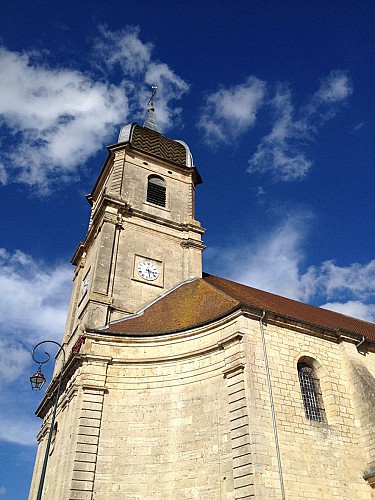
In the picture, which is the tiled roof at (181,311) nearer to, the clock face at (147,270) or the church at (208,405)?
the church at (208,405)

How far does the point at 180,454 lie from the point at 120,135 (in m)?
17.7

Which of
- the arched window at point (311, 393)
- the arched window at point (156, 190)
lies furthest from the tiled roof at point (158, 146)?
the arched window at point (311, 393)

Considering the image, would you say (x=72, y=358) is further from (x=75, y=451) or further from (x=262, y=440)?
(x=262, y=440)

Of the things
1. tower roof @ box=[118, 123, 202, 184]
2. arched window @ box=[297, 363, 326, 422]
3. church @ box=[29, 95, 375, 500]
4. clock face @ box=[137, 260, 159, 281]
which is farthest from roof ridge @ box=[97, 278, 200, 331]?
tower roof @ box=[118, 123, 202, 184]

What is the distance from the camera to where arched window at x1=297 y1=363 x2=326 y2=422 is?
13.5 metres

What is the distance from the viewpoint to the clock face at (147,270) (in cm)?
1953

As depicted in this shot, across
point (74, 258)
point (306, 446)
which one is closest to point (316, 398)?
point (306, 446)

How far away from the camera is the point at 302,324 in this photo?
14.7 metres

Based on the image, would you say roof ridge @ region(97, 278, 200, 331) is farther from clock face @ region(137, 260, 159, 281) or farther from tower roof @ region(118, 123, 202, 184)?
tower roof @ region(118, 123, 202, 184)

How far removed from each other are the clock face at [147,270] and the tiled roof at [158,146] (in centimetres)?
708

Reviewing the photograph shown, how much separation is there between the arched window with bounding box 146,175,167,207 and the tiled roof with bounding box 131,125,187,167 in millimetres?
1480

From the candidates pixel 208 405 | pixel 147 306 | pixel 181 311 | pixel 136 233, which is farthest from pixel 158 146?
pixel 208 405

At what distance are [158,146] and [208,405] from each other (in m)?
16.2

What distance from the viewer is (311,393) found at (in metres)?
13.9
